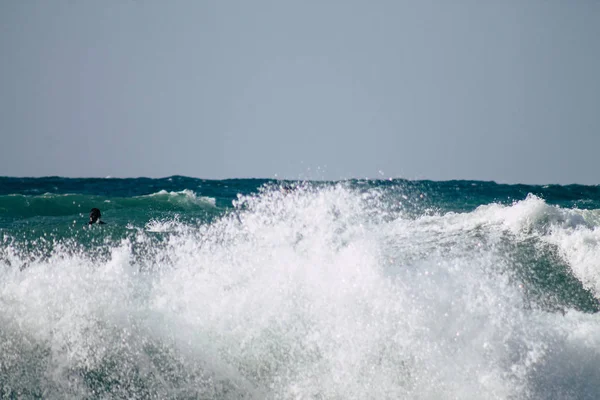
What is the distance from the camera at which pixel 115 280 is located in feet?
20.7

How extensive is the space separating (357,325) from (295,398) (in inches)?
35.3

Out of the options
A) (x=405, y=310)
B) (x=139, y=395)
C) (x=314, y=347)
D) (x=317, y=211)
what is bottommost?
(x=139, y=395)

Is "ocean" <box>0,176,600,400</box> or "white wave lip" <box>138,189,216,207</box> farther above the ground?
"white wave lip" <box>138,189,216,207</box>

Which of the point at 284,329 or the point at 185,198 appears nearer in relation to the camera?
the point at 284,329

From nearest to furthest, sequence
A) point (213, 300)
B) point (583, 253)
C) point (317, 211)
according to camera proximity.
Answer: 1. point (213, 300)
2. point (317, 211)
3. point (583, 253)

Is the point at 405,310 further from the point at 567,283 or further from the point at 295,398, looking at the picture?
the point at 567,283

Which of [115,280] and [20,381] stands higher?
[115,280]

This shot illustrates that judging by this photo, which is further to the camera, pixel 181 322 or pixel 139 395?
pixel 181 322

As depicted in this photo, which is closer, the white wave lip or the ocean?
the ocean

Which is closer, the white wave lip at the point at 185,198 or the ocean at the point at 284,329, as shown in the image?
the ocean at the point at 284,329

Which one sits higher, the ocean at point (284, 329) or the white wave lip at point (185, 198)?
the white wave lip at point (185, 198)

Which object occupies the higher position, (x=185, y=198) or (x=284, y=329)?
(x=185, y=198)

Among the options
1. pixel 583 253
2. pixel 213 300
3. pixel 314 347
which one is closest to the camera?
pixel 314 347

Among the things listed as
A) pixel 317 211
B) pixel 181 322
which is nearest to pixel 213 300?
pixel 181 322
